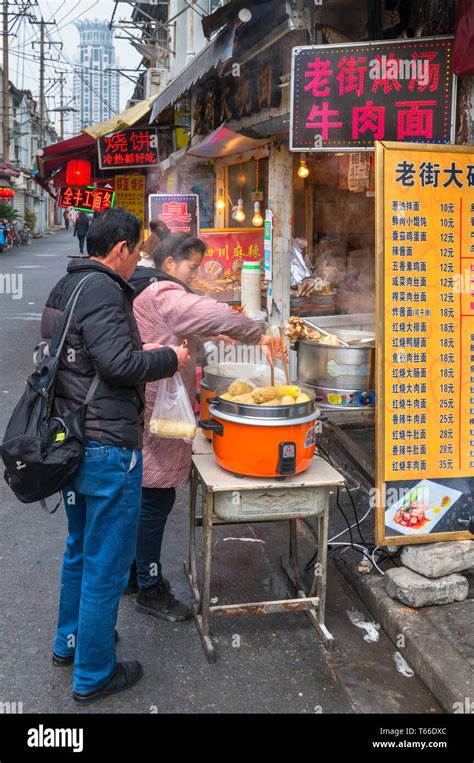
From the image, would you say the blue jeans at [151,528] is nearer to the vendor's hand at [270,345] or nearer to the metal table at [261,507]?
the metal table at [261,507]

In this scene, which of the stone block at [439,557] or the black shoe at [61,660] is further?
the stone block at [439,557]

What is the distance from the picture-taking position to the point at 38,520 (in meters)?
5.52

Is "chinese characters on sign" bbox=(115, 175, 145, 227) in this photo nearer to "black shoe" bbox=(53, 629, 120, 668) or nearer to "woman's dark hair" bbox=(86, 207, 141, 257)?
"woman's dark hair" bbox=(86, 207, 141, 257)

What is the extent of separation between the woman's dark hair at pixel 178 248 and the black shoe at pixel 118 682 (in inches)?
89.0

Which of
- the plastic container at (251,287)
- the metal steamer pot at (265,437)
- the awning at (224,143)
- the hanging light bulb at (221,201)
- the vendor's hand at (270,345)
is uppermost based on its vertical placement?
the awning at (224,143)

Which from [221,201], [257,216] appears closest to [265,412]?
[257,216]

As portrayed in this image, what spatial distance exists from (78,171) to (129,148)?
2804 millimetres

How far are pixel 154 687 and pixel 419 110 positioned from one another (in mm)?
3772

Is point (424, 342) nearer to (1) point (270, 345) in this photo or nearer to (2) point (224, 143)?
(1) point (270, 345)

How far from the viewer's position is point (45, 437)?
3.04 meters

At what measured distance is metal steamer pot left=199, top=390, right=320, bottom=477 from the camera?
11.7 ft

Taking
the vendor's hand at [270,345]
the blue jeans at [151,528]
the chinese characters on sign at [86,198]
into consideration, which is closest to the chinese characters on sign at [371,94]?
the vendor's hand at [270,345]

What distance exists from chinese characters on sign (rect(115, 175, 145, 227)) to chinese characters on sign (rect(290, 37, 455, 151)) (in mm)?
11673

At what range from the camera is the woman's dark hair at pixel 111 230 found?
124 inches
